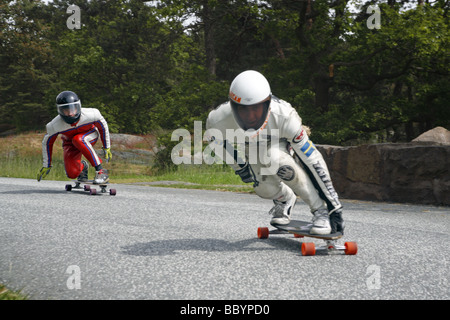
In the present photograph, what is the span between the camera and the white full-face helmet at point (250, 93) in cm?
441

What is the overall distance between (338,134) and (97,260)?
53.9 feet

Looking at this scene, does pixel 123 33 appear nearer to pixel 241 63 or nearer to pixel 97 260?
pixel 241 63

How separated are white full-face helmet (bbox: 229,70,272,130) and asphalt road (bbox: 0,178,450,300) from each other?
1.43 meters

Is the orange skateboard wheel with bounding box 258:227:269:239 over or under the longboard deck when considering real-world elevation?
under

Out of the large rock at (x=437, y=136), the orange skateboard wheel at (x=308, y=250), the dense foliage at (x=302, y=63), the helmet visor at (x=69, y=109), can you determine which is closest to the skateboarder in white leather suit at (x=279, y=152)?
the orange skateboard wheel at (x=308, y=250)

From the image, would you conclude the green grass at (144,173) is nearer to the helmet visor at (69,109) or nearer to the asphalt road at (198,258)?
the helmet visor at (69,109)

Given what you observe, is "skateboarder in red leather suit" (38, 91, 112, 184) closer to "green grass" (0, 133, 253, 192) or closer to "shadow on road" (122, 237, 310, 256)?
"green grass" (0, 133, 253, 192)

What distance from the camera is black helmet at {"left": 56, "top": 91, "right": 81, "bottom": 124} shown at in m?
9.75

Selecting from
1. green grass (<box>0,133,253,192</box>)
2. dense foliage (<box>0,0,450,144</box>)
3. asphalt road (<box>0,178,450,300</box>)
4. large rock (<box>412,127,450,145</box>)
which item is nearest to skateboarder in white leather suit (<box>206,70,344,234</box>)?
asphalt road (<box>0,178,450,300</box>)

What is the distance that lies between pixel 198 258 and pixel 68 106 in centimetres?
631

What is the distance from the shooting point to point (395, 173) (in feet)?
34.3

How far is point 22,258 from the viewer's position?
467 centimetres

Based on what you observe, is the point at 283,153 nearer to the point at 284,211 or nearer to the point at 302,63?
the point at 284,211

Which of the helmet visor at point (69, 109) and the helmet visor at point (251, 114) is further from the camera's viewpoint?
the helmet visor at point (69, 109)
